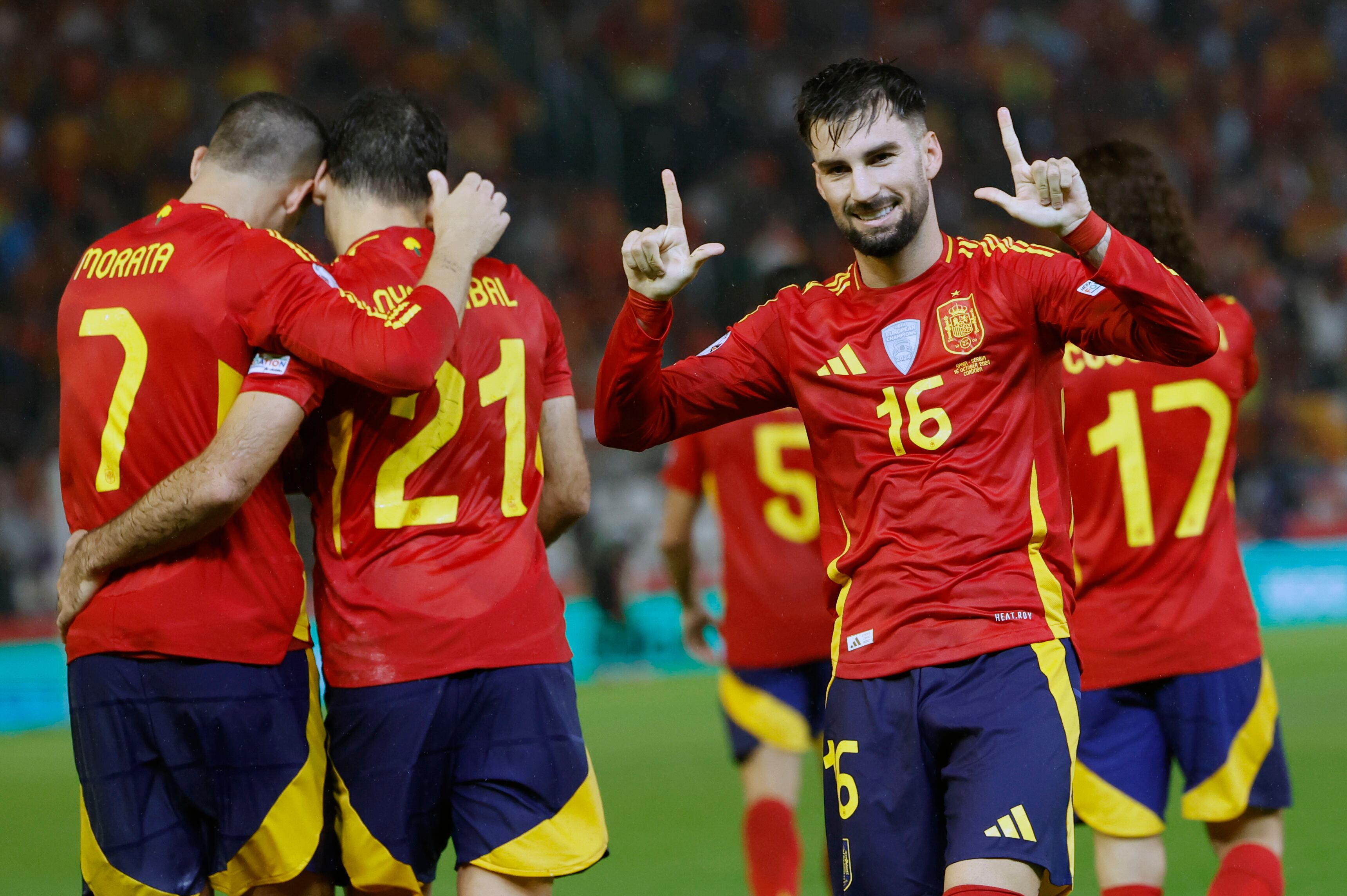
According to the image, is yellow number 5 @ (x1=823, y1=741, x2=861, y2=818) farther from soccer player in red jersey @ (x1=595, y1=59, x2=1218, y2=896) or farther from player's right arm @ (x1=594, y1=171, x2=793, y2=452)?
player's right arm @ (x1=594, y1=171, x2=793, y2=452)

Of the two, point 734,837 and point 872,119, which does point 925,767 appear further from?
point 734,837

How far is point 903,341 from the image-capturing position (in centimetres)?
308

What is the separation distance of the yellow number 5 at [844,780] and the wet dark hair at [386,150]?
158 centimetres

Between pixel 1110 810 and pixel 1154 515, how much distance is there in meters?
0.76

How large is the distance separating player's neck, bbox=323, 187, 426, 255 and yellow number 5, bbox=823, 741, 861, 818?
1539 mm

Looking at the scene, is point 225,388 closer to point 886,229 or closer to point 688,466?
point 886,229

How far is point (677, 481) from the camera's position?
496 cm

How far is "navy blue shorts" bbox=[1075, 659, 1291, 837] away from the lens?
3709 millimetres

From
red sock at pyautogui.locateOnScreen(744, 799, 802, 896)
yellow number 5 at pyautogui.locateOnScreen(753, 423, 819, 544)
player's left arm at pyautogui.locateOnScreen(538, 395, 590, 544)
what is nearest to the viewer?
player's left arm at pyautogui.locateOnScreen(538, 395, 590, 544)

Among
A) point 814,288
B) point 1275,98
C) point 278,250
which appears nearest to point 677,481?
point 814,288

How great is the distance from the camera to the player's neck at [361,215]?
342 centimetres

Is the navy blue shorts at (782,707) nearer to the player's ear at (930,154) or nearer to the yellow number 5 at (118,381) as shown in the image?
the player's ear at (930,154)

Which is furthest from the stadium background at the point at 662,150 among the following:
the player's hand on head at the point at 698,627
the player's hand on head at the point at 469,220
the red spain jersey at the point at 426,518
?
the player's hand on head at the point at 469,220

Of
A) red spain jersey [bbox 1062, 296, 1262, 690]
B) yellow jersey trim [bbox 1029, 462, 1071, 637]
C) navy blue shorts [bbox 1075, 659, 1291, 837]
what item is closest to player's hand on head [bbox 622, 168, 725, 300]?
yellow jersey trim [bbox 1029, 462, 1071, 637]
